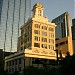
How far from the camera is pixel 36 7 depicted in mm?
137875

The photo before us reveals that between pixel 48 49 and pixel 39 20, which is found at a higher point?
pixel 39 20

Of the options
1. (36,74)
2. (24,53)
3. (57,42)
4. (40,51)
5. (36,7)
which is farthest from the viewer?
(57,42)

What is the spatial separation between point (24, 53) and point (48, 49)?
20516mm

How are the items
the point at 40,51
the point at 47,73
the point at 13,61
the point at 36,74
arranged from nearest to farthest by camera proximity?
1. the point at 47,73
2. the point at 36,74
3. the point at 40,51
4. the point at 13,61

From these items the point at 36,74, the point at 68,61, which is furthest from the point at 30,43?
the point at 68,61

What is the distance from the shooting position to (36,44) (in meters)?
122

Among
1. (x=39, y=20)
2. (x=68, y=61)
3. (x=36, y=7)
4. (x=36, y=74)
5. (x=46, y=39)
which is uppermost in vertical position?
(x=36, y=7)

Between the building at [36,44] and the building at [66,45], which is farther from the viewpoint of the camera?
the building at [66,45]

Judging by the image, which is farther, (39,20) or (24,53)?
(39,20)

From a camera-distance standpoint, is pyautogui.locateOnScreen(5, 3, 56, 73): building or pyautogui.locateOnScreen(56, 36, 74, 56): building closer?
pyautogui.locateOnScreen(5, 3, 56, 73): building

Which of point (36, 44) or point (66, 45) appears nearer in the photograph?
point (36, 44)

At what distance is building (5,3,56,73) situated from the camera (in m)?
110

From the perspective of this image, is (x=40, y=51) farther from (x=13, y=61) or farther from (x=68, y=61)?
(x=68, y=61)

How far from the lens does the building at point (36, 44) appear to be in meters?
110
